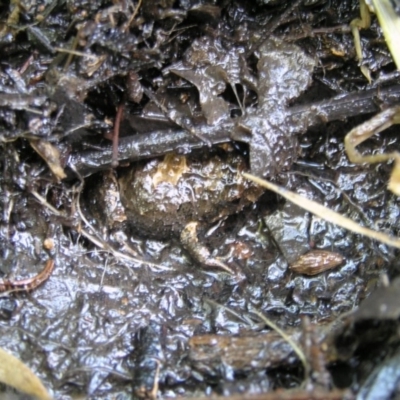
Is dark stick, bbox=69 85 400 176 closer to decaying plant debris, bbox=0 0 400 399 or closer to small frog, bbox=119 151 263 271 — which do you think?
decaying plant debris, bbox=0 0 400 399

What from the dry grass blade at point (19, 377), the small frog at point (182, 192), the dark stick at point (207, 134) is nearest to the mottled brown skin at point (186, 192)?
the small frog at point (182, 192)

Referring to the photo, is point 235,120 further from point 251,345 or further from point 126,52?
point 251,345

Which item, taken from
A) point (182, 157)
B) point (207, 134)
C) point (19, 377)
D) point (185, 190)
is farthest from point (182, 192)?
point (19, 377)

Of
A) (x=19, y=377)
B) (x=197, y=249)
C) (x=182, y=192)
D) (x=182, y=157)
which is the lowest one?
(x=19, y=377)

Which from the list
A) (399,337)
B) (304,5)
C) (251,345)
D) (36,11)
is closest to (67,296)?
(251,345)

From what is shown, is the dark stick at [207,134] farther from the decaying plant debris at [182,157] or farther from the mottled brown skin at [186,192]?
the mottled brown skin at [186,192]

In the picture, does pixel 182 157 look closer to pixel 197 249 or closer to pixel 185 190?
pixel 185 190
